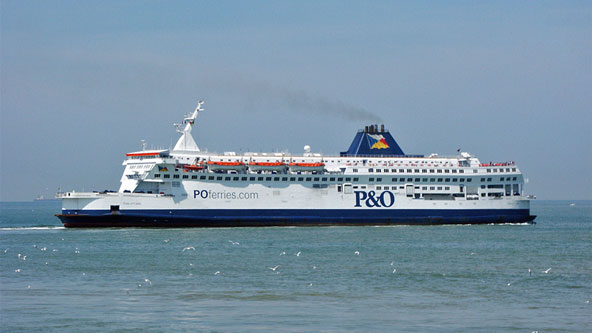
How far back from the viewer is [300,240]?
48.0m

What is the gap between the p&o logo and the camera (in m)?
60.9

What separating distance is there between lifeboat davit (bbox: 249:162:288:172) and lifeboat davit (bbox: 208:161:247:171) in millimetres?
730

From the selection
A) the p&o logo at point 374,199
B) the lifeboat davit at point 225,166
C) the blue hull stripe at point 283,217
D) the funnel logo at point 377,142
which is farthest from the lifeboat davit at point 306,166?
the funnel logo at point 377,142

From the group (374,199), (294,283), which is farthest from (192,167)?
(294,283)

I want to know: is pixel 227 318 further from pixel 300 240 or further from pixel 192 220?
pixel 192 220

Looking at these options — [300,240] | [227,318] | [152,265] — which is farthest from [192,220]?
[227,318]

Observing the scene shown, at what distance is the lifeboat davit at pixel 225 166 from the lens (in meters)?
58.2

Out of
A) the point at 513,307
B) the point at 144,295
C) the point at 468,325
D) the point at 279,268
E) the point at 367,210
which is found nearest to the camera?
the point at 468,325

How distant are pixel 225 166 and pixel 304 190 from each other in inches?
232

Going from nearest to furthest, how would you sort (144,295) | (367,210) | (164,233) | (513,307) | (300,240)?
(513,307)
(144,295)
(300,240)
(164,233)
(367,210)

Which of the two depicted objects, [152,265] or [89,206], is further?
[89,206]

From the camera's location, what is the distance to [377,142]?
64.4 metres

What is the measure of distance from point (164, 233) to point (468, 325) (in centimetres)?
3321

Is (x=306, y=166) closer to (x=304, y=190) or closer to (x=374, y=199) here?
(x=304, y=190)
